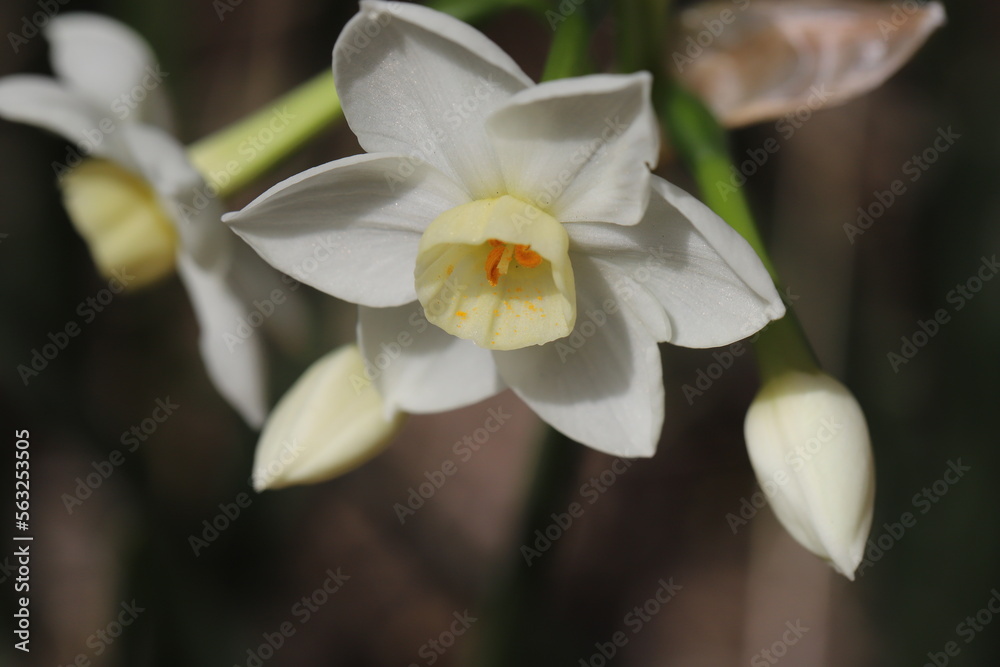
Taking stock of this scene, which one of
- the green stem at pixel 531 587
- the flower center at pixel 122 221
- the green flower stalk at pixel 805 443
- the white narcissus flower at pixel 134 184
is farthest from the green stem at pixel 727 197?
the flower center at pixel 122 221

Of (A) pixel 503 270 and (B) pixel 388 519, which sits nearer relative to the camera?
(A) pixel 503 270

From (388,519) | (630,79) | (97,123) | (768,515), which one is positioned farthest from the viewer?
(388,519)

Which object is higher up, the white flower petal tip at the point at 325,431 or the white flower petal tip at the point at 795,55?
the white flower petal tip at the point at 795,55

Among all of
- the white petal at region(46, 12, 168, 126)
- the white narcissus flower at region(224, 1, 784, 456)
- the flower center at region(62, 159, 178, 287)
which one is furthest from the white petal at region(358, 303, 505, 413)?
the white petal at region(46, 12, 168, 126)

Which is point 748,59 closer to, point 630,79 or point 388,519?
point 630,79

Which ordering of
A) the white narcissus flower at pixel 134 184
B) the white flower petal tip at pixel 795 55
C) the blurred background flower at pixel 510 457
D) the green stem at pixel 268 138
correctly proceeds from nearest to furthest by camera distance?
the white narcissus flower at pixel 134 184
the green stem at pixel 268 138
the white flower petal tip at pixel 795 55
the blurred background flower at pixel 510 457

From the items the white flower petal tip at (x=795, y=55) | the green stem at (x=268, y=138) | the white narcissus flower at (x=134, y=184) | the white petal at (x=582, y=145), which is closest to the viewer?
the white petal at (x=582, y=145)

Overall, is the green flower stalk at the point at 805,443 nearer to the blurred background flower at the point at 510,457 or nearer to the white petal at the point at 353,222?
the white petal at the point at 353,222

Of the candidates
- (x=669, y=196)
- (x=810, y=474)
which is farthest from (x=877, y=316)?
(x=669, y=196)
